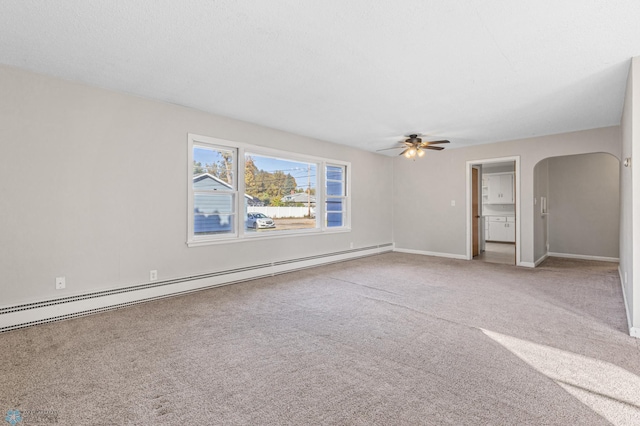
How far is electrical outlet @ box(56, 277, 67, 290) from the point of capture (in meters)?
3.23

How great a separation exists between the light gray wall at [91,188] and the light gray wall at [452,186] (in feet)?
12.3

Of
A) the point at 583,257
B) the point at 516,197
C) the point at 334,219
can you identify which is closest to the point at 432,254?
the point at 516,197

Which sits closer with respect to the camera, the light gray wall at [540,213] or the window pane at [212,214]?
the window pane at [212,214]

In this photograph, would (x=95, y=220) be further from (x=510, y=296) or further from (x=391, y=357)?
(x=510, y=296)

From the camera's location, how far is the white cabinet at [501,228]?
959 centimetres

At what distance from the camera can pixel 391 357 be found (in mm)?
2396

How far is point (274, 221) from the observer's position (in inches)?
219

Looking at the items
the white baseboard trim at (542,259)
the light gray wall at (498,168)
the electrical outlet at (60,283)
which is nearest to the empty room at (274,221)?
the electrical outlet at (60,283)

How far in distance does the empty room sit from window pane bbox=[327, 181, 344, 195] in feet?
3.23

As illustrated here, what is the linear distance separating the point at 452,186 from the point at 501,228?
3.97m

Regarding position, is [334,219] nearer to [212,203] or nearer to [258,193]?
[258,193]

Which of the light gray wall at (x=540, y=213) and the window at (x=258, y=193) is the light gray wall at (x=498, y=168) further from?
the window at (x=258, y=193)

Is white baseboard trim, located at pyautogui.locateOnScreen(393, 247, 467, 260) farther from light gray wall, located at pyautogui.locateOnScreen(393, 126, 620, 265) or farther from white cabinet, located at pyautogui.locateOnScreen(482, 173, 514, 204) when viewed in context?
white cabinet, located at pyautogui.locateOnScreen(482, 173, 514, 204)

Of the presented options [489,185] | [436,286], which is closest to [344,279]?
[436,286]
